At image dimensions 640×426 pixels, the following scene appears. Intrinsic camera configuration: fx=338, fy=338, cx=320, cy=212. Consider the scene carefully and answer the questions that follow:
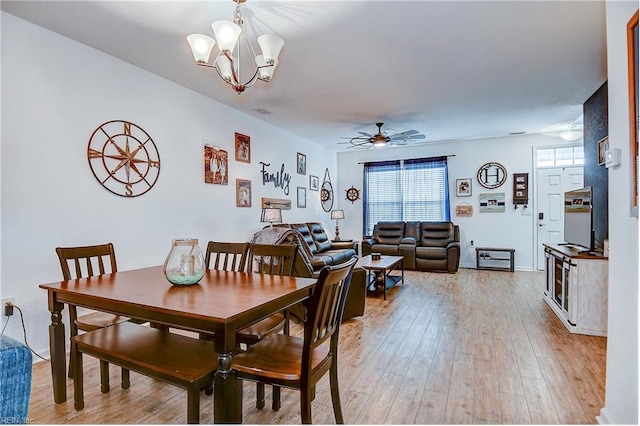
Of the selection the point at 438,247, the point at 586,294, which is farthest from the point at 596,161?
the point at 438,247

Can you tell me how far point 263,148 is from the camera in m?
5.53

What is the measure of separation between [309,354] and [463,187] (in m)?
6.59

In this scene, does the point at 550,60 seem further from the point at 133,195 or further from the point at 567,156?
the point at 133,195

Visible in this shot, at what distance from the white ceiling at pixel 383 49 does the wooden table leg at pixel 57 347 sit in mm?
2072

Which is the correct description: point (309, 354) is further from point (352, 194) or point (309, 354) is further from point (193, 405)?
point (352, 194)

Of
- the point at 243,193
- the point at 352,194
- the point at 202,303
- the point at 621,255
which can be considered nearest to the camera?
the point at 202,303

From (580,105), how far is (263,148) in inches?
183

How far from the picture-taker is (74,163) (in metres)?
2.95

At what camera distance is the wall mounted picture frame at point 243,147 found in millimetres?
4938

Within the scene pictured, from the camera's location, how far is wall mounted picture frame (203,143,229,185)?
14.3 feet

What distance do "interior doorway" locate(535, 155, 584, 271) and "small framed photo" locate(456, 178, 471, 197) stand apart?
1.23 metres

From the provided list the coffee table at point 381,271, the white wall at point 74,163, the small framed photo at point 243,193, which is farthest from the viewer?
the small framed photo at point 243,193

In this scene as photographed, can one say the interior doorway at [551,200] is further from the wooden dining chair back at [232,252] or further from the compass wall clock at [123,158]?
the compass wall clock at [123,158]

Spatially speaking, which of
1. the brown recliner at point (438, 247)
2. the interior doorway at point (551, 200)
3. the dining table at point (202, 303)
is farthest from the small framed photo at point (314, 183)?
the dining table at point (202, 303)
